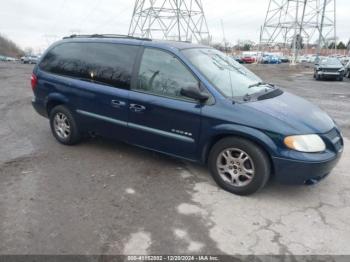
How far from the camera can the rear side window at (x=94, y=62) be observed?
4.85 metres

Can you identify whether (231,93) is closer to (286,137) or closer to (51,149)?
(286,137)

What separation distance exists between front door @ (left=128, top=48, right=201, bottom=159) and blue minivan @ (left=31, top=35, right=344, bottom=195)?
13 millimetres

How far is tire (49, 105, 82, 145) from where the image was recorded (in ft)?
18.2

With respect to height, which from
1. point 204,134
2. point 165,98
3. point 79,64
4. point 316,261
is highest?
point 79,64

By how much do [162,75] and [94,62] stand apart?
4.20ft

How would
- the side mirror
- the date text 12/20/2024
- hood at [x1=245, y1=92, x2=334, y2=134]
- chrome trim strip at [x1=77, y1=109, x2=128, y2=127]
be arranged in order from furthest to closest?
chrome trim strip at [x1=77, y1=109, x2=128, y2=127]
the side mirror
hood at [x1=245, y1=92, x2=334, y2=134]
the date text 12/20/2024

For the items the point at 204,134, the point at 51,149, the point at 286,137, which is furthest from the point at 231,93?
the point at 51,149

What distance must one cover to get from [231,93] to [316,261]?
6.92 ft

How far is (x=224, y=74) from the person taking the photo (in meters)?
Result: 4.59

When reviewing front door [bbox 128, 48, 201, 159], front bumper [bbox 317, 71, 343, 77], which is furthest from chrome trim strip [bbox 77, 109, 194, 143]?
front bumper [bbox 317, 71, 343, 77]

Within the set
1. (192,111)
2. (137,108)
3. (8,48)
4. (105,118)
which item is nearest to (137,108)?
(137,108)

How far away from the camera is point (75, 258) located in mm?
2906

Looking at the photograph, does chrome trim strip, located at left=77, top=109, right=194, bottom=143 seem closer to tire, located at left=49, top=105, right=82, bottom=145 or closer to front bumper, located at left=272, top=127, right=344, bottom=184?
tire, located at left=49, top=105, right=82, bottom=145

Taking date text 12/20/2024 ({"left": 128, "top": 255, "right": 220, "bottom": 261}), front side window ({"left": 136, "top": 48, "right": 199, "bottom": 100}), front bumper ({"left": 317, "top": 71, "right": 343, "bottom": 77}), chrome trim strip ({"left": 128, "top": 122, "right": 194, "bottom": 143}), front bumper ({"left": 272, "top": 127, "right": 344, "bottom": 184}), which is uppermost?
front side window ({"left": 136, "top": 48, "right": 199, "bottom": 100})
